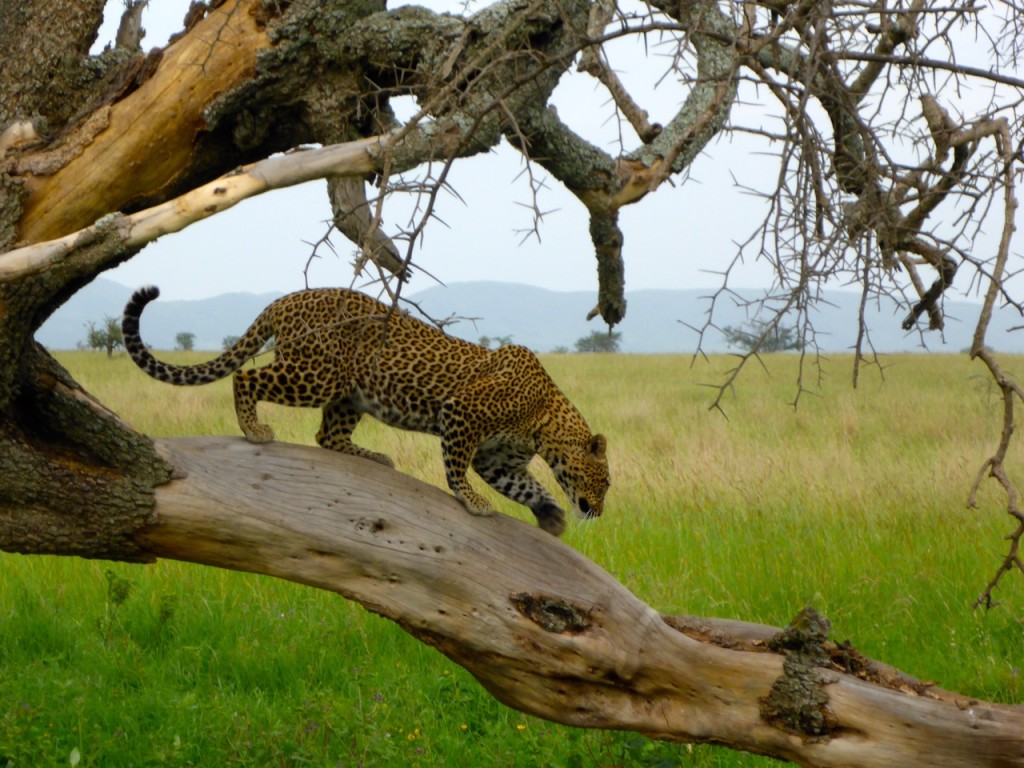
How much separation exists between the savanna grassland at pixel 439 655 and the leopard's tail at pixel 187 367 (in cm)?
154

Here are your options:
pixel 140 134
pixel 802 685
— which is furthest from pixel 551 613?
pixel 140 134

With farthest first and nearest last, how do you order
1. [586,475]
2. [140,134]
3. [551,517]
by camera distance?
[586,475] < [551,517] < [140,134]

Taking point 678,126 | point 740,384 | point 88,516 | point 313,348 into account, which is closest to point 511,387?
point 313,348

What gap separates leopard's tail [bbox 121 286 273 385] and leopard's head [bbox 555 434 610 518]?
1.51m

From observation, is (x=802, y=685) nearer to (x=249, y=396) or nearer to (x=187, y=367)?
(x=249, y=396)

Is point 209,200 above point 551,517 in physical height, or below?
above

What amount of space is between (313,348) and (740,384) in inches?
587

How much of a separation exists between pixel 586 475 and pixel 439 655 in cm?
137

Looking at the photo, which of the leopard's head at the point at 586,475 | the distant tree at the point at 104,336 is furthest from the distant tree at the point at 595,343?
the leopard's head at the point at 586,475

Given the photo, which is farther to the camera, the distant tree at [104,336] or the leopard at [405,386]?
the distant tree at [104,336]

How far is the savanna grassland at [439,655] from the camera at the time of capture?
16.9ft

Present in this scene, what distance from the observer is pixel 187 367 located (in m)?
4.89

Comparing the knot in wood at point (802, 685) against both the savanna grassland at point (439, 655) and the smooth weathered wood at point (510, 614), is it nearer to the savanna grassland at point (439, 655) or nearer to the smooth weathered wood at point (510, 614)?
the smooth weathered wood at point (510, 614)

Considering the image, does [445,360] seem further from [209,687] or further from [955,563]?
[955,563]
